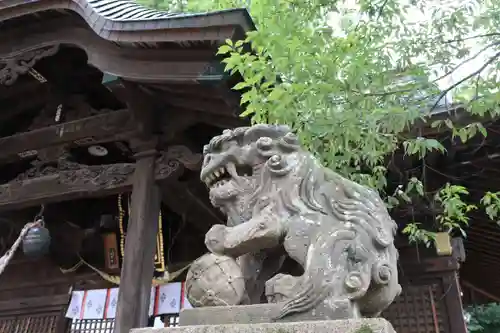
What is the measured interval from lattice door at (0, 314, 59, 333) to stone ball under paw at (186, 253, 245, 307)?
6.05 metres

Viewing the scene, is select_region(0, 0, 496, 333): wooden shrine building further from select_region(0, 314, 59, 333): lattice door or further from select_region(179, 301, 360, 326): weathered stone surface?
select_region(179, 301, 360, 326): weathered stone surface

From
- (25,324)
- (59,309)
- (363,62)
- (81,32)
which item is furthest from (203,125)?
(25,324)

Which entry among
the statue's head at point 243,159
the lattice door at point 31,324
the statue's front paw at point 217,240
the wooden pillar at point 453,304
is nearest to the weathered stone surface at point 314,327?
the statue's front paw at point 217,240

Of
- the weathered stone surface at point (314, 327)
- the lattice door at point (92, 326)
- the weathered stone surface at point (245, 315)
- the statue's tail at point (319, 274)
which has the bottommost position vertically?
the weathered stone surface at point (314, 327)

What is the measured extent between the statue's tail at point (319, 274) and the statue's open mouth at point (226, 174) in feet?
1.76

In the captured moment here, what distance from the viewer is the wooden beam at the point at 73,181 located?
486 cm

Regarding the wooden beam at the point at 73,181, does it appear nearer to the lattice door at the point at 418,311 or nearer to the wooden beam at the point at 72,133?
the wooden beam at the point at 72,133

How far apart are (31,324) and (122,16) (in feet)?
17.1

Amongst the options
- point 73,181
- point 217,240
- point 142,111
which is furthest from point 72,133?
point 217,240

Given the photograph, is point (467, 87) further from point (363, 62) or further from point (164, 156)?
point (164, 156)

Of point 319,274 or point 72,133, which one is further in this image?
point 72,133

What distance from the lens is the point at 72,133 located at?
216 inches

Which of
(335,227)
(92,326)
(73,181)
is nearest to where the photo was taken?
(335,227)

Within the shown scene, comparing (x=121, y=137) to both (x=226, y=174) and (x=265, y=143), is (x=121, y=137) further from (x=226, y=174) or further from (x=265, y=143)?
(x=265, y=143)
